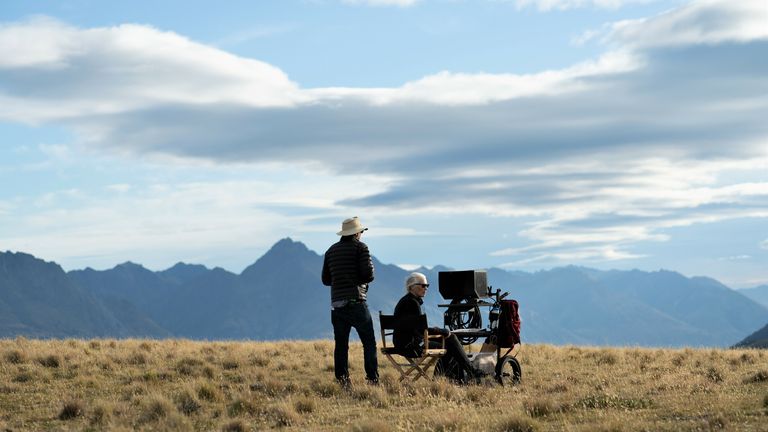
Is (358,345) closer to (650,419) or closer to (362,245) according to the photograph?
(362,245)

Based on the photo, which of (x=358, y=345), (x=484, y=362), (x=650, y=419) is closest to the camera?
(x=650, y=419)

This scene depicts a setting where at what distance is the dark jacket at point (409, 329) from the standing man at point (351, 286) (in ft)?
1.65

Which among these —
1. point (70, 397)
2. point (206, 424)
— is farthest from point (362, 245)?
point (70, 397)

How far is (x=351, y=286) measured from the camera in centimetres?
1505

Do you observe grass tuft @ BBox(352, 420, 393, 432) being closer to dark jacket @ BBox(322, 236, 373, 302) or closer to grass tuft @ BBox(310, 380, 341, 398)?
grass tuft @ BBox(310, 380, 341, 398)

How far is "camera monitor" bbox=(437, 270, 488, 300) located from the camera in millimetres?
16312

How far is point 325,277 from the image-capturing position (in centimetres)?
1553

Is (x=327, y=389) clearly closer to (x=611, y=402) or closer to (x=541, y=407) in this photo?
(x=541, y=407)

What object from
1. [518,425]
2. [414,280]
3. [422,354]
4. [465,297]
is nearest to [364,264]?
[414,280]

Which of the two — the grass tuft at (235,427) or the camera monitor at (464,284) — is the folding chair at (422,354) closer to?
the camera monitor at (464,284)

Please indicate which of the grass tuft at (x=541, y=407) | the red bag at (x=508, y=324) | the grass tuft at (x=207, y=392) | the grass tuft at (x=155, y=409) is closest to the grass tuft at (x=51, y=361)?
the grass tuft at (x=207, y=392)

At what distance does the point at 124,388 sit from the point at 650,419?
29.6 feet

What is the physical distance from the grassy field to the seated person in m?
0.58

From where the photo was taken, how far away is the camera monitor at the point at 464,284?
53.5ft
